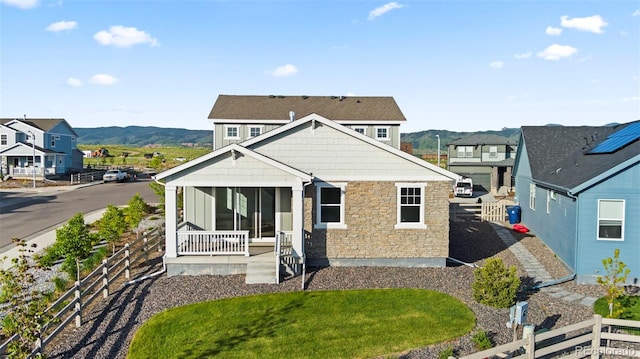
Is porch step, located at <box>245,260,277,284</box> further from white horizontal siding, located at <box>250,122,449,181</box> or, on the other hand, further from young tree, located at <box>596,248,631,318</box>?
young tree, located at <box>596,248,631,318</box>

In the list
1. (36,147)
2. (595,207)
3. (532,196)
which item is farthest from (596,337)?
(36,147)

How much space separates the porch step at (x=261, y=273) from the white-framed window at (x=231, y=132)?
15.4 metres

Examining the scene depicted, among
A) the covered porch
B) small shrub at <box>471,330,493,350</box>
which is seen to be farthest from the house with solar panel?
the covered porch

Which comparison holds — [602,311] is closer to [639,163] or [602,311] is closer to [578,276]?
[578,276]

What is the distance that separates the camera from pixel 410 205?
16078 millimetres

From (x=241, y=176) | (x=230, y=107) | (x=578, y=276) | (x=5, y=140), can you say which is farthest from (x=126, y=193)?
(x=578, y=276)

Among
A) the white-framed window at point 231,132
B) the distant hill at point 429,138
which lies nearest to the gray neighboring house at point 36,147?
the white-framed window at point 231,132

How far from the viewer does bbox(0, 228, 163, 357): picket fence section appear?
32.0 feet

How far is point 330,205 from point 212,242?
14.1 feet

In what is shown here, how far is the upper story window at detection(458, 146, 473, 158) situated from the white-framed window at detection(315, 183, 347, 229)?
3456 centimetres

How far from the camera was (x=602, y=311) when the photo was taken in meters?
12.2

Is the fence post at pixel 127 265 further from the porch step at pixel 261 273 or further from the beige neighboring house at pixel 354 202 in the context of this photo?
the porch step at pixel 261 273

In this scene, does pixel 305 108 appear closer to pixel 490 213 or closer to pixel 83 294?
pixel 490 213

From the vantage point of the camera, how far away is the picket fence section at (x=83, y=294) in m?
9.74
